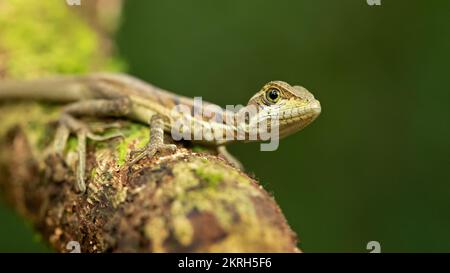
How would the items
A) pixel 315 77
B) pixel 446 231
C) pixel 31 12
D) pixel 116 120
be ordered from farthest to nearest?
pixel 315 77, pixel 446 231, pixel 31 12, pixel 116 120

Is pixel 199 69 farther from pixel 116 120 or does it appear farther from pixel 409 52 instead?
pixel 116 120

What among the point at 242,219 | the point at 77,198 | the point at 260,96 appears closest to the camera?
the point at 242,219

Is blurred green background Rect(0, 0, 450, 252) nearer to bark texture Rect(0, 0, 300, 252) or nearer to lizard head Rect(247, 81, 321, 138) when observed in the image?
bark texture Rect(0, 0, 300, 252)

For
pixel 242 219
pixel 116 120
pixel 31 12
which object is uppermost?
pixel 31 12

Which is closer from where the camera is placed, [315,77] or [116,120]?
[116,120]

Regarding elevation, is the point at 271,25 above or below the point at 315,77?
above

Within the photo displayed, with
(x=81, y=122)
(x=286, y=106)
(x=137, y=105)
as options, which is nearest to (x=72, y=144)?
(x=81, y=122)

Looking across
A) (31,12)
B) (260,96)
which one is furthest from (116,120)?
(31,12)

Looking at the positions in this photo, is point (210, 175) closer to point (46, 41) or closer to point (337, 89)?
point (46, 41)
